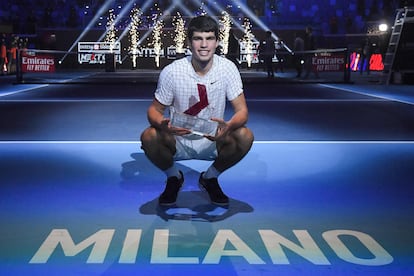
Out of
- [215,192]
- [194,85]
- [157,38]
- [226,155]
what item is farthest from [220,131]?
[157,38]

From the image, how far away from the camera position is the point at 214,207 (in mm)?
3730

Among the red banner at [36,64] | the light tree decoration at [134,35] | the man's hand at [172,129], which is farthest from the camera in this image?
the light tree decoration at [134,35]

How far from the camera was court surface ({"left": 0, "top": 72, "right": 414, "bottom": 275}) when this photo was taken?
9.04 feet

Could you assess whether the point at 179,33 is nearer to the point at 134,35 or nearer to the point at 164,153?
the point at 134,35

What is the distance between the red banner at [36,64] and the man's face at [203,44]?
44.2 feet

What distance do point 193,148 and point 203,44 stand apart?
699mm

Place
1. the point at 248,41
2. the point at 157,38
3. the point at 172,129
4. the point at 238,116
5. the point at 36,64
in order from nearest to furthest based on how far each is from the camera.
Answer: the point at 172,129 < the point at 238,116 < the point at 36,64 < the point at 157,38 < the point at 248,41

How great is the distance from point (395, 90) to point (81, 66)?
21.3m

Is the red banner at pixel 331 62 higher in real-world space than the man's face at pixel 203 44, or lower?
lower

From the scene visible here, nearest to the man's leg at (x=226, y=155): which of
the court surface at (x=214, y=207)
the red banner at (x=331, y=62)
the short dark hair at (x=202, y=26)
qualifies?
the court surface at (x=214, y=207)

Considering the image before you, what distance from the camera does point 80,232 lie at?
3.17 m

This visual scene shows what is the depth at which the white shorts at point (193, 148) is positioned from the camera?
12.5ft

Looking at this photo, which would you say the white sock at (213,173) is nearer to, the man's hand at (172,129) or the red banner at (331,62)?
the man's hand at (172,129)

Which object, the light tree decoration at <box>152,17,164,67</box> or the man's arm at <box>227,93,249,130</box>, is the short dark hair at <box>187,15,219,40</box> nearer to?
the man's arm at <box>227,93,249,130</box>
